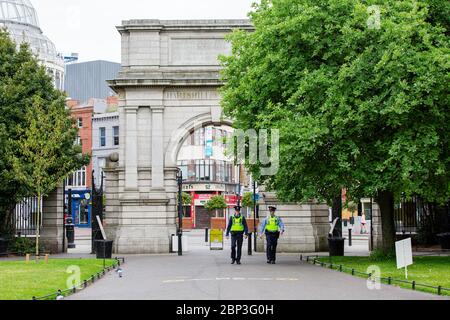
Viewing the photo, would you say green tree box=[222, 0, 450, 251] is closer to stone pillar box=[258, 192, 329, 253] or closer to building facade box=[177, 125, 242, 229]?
stone pillar box=[258, 192, 329, 253]

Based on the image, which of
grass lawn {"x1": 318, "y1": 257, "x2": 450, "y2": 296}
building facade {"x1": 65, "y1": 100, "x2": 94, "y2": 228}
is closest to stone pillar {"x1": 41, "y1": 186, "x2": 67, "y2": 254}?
grass lawn {"x1": 318, "y1": 257, "x2": 450, "y2": 296}

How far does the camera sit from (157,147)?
32500 millimetres

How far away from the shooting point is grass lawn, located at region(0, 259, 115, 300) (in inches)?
580

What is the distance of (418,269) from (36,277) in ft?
30.8

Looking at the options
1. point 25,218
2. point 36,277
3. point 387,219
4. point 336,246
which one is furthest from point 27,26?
point 36,277

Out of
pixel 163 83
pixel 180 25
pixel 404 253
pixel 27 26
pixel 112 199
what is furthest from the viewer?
pixel 27 26

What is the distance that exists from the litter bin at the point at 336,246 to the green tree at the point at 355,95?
3571 mm

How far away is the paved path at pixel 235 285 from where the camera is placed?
47.0 ft

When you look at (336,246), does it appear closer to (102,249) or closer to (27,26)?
(102,249)

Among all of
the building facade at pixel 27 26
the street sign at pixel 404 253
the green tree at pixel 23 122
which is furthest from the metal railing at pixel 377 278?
the building facade at pixel 27 26

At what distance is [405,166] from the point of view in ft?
65.8

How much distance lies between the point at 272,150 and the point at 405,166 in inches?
154

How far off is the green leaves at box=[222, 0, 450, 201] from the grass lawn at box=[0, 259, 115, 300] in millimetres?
6219

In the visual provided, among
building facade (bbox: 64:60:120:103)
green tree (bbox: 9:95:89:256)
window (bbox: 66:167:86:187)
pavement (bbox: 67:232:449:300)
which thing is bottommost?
pavement (bbox: 67:232:449:300)
